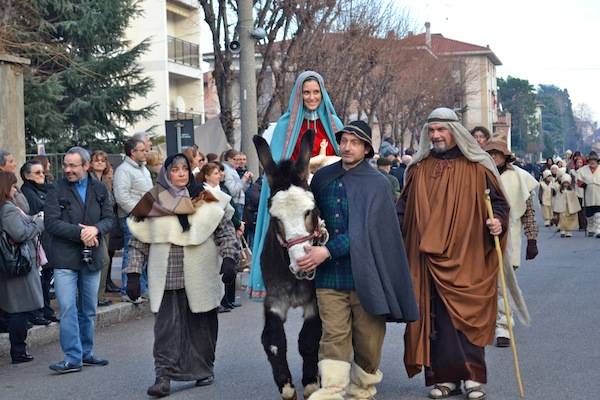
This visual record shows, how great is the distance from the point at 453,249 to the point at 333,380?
1554 mm

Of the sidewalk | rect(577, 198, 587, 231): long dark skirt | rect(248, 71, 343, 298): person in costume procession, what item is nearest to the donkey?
rect(248, 71, 343, 298): person in costume procession

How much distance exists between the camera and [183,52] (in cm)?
4688

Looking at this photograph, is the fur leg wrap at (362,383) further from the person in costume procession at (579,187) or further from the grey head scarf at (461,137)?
the person in costume procession at (579,187)

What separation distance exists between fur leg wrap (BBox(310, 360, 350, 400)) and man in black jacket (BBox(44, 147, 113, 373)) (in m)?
3.08

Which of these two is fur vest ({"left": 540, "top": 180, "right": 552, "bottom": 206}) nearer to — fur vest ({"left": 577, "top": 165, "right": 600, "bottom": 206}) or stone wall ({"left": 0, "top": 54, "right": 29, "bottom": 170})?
fur vest ({"left": 577, "top": 165, "right": 600, "bottom": 206})

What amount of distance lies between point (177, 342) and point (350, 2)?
996 inches

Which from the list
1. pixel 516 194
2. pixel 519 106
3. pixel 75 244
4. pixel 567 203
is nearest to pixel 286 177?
pixel 75 244

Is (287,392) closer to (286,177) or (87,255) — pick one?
(286,177)

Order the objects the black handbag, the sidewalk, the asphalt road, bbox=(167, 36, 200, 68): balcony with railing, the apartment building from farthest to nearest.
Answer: bbox=(167, 36, 200, 68): balcony with railing → the apartment building → the sidewalk → the black handbag → the asphalt road

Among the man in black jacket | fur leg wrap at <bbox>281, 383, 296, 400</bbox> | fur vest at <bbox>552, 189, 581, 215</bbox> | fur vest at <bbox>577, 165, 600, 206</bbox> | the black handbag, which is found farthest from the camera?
fur vest at <bbox>552, 189, 581, 215</bbox>

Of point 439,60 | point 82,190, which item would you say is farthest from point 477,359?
point 439,60

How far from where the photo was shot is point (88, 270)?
938 cm

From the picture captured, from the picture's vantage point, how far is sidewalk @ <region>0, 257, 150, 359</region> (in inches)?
418

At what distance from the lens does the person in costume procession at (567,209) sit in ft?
83.2
